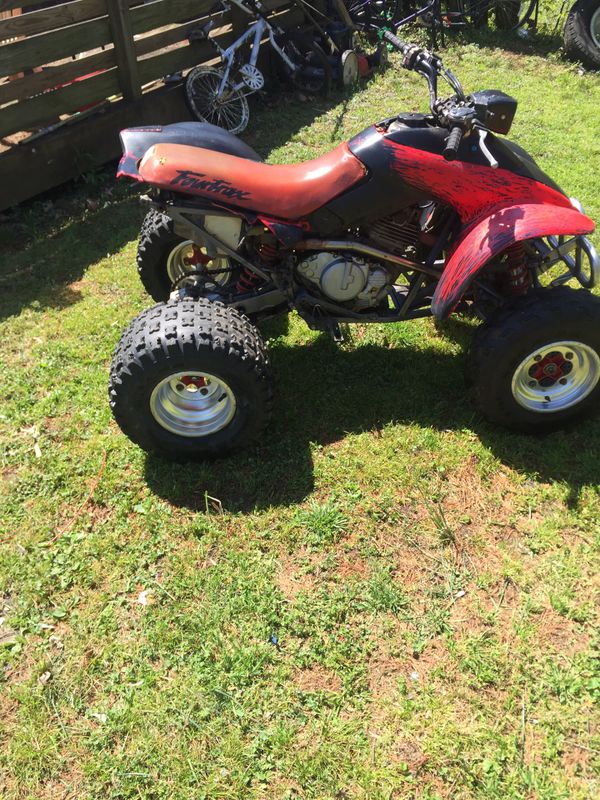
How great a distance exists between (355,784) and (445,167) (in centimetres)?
260

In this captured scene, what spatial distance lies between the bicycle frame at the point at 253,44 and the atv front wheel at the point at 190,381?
5127 mm

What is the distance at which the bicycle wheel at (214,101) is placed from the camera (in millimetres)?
6969

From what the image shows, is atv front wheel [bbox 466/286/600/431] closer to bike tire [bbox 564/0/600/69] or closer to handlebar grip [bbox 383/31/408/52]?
handlebar grip [bbox 383/31/408/52]

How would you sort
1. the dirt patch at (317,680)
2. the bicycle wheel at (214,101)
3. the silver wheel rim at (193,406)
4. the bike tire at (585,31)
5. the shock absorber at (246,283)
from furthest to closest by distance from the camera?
the bike tire at (585,31), the bicycle wheel at (214,101), the shock absorber at (246,283), the silver wheel rim at (193,406), the dirt patch at (317,680)

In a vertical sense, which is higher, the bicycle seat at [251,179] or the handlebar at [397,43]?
the handlebar at [397,43]

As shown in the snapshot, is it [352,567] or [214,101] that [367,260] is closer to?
[352,567]

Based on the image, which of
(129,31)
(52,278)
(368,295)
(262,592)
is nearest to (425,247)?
(368,295)

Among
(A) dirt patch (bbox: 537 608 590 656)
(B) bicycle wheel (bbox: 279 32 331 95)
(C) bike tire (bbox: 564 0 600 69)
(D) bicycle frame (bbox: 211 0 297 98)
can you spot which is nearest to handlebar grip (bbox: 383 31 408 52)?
(A) dirt patch (bbox: 537 608 590 656)

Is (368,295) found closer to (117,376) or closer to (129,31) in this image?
(117,376)

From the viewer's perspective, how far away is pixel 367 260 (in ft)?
10.9

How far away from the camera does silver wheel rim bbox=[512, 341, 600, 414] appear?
3164mm

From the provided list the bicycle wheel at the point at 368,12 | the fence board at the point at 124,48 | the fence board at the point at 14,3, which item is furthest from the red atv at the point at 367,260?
the bicycle wheel at the point at 368,12

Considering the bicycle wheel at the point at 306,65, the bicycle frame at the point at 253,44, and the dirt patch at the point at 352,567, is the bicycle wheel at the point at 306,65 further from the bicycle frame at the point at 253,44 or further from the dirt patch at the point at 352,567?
the dirt patch at the point at 352,567

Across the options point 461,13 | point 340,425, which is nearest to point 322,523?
point 340,425
